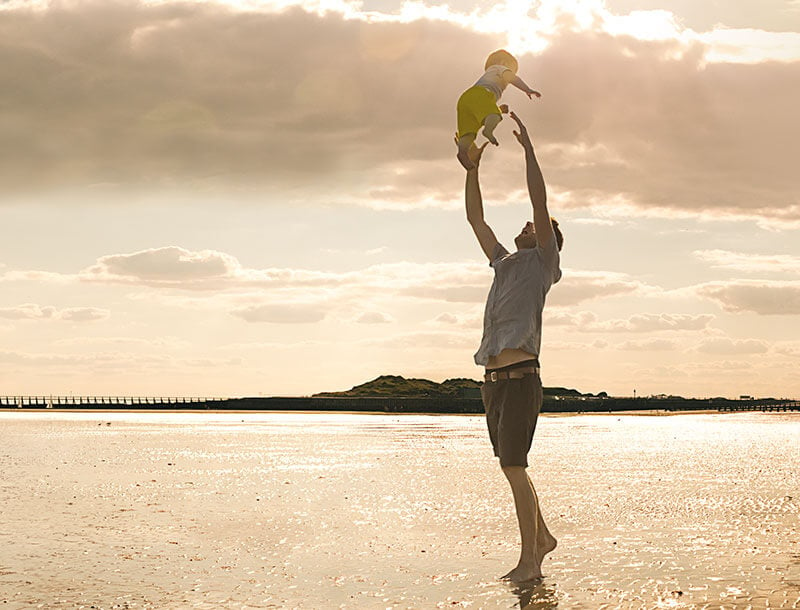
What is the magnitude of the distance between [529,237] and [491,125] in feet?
2.90

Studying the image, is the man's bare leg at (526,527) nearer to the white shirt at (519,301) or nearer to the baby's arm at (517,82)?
the white shirt at (519,301)

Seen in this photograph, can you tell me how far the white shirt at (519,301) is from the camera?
7.32 m

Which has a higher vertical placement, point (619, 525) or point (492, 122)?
point (492, 122)

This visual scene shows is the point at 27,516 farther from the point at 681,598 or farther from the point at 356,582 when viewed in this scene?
the point at 681,598

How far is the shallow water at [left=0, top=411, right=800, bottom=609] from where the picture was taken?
23.2ft

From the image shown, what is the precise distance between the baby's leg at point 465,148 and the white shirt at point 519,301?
0.88m

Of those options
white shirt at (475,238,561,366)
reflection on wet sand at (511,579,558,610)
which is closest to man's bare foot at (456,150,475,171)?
white shirt at (475,238,561,366)

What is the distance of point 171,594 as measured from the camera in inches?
279

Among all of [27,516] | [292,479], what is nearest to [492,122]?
[27,516]

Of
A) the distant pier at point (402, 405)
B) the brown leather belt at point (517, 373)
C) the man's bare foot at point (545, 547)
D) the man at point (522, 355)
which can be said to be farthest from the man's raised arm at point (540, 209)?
the distant pier at point (402, 405)

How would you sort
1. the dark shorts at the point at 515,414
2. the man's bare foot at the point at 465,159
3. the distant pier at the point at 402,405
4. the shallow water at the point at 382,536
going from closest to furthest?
the shallow water at the point at 382,536
the dark shorts at the point at 515,414
the man's bare foot at the point at 465,159
the distant pier at the point at 402,405

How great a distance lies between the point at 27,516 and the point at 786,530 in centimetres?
797

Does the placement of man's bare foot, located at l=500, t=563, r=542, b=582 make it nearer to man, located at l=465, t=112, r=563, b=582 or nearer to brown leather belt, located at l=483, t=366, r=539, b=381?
man, located at l=465, t=112, r=563, b=582

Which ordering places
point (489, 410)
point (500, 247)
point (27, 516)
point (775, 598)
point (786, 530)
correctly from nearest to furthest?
point (775, 598)
point (489, 410)
point (500, 247)
point (786, 530)
point (27, 516)
